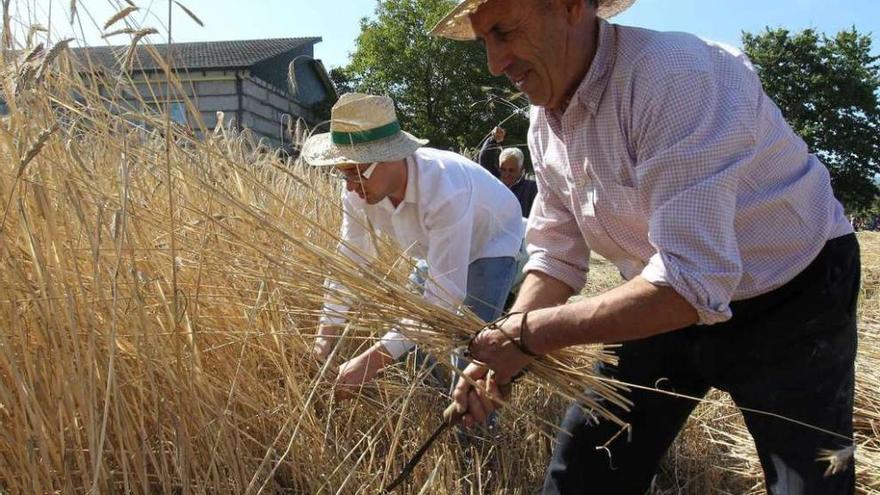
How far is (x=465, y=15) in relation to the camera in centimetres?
137

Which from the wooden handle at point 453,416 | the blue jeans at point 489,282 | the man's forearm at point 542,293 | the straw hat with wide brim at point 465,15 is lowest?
the wooden handle at point 453,416

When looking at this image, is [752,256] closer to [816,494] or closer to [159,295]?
[816,494]

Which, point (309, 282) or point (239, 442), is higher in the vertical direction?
point (309, 282)

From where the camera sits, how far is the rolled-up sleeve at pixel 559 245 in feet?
5.42

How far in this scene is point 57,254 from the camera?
4.55 feet

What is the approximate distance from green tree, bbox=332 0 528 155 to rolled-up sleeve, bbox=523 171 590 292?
20.2 metres

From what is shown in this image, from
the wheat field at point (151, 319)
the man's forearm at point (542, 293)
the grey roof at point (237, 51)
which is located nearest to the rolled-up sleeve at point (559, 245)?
the man's forearm at point (542, 293)

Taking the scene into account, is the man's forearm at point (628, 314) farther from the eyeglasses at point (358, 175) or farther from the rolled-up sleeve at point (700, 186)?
the eyeglasses at point (358, 175)

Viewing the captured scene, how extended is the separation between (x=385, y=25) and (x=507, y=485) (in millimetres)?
29009

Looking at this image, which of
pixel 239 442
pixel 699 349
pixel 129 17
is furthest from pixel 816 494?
pixel 129 17

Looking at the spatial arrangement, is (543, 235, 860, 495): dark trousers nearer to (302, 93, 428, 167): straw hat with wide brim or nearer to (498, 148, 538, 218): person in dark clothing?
(302, 93, 428, 167): straw hat with wide brim

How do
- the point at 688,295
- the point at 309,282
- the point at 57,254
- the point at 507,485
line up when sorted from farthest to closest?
the point at 507,485
the point at 309,282
the point at 57,254
the point at 688,295

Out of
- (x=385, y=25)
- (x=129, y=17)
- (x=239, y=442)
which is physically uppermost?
(x=385, y=25)

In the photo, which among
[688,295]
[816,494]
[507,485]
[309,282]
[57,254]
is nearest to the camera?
[688,295]
